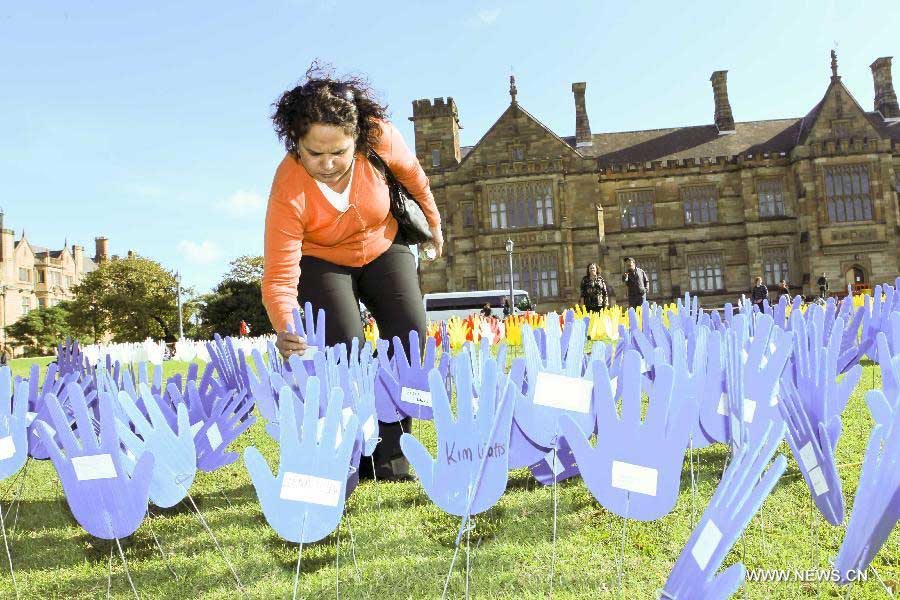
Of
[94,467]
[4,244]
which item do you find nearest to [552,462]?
[94,467]

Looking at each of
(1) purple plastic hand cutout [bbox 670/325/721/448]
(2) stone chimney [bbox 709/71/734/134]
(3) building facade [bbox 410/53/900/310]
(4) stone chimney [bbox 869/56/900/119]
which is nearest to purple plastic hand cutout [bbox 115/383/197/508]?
(1) purple plastic hand cutout [bbox 670/325/721/448]

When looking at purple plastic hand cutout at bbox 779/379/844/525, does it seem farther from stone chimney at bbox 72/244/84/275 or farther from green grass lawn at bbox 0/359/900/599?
stone chimney at bbox 72/244/84/275

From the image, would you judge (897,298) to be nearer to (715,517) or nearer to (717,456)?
(717,456)

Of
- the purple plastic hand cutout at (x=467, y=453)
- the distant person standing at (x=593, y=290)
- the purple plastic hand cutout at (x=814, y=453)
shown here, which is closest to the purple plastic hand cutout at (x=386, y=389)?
the purple plastic hand cutout at (x=467, y=453)

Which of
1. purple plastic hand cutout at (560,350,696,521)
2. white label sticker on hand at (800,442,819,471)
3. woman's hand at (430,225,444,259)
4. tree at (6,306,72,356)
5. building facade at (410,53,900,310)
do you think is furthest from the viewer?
tree at (6,306,72,356)

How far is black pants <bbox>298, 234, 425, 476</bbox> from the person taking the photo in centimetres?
319

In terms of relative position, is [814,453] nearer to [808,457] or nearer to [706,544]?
[808,457]

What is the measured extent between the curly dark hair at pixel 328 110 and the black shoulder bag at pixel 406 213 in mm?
261

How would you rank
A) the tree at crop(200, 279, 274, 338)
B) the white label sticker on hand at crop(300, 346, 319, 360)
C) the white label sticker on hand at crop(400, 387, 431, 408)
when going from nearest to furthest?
1. the white label sticker on hand at crop(300, 346, 319, 360)
2. the white label sticker on hand at crop(400, 387, 431, 408)
3. the tree at crop(200, 279, 274, 338)

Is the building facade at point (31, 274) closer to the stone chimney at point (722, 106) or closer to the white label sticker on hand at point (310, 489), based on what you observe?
the stone chimney at point (722, 106)

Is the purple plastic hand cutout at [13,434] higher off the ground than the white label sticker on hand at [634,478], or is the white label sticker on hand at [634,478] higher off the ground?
the purple plastic hand cutout at [13,434]

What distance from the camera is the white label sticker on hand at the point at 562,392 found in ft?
6.72

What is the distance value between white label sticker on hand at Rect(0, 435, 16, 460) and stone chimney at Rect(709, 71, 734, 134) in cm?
3640

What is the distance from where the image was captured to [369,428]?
238 centimetres
